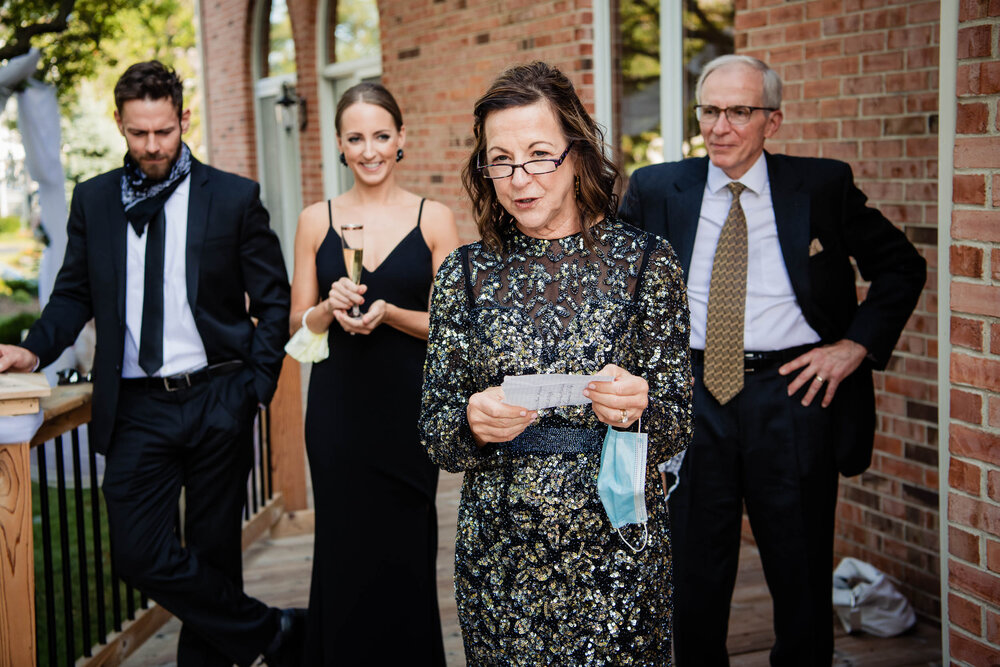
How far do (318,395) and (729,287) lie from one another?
146cm

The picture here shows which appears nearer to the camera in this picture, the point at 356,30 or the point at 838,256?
the point at 838,256

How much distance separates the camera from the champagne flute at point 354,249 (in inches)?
118

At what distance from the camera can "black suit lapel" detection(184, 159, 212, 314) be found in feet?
11.1

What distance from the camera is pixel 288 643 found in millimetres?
3742

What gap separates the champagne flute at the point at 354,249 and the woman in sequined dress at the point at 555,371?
817 millimetres

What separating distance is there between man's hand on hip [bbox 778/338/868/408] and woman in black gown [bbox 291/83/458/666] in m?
1.25

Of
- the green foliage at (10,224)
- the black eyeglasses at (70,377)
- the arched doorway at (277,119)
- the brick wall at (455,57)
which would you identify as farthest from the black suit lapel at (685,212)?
the green foliage at (10,224)

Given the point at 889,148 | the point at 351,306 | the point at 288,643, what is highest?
the point at 889,148

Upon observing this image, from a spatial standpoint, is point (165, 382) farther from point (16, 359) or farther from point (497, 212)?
point (497, 212)

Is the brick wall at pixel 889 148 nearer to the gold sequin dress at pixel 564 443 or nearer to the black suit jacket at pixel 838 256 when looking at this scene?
the black suit jacket at pixel 838 256

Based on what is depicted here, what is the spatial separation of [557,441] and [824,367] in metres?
1.33

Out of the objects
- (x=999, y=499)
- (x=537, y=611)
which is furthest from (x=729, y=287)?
(x=537, y=611)

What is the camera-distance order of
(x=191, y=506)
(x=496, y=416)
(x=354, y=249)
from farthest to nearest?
(x=191, y=506) < (x=354, y=249) < (x=496, y=416)

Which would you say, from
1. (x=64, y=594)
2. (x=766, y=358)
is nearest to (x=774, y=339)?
(x=766, y=358)
